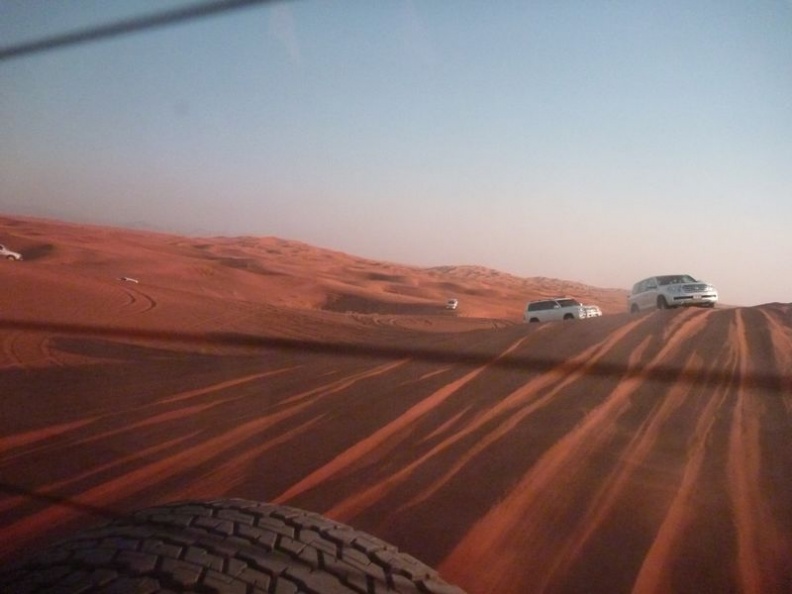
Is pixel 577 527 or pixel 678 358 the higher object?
pixel 678 358

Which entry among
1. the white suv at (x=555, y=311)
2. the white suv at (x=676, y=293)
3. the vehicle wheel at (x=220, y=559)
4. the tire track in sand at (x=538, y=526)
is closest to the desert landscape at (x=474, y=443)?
the tire track in sand at (x=538, y=526)

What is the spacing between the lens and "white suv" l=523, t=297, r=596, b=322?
25375mm

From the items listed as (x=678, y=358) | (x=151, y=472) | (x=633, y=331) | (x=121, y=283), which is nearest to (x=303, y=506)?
(x=151, y=472)

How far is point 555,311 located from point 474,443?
778 inches

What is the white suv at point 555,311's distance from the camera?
25.4 meters

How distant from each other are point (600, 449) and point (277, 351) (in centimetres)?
887

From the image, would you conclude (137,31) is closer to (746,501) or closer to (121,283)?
(746,501)

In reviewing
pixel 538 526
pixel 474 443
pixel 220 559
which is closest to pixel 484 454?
pixel 474 443

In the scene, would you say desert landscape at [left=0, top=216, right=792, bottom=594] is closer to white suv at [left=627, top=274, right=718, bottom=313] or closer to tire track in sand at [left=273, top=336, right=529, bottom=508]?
tire track in sand at [left=273, top=336, right=529, bottom=508]

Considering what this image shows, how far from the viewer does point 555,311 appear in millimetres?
25656

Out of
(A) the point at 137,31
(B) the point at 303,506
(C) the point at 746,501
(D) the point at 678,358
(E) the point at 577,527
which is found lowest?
(B) the point at 303,506

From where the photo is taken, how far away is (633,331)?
39.1ft

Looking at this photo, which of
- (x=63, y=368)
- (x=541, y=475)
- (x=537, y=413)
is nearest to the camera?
(x=541, y=475)

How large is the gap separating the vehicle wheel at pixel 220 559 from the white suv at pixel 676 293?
66.4 feet
